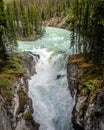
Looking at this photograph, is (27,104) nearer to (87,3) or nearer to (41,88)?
(41,88)

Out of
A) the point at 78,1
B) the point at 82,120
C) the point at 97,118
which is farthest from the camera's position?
the point at 78,1

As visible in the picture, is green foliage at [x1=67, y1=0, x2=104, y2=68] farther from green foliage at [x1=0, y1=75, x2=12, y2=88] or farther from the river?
green foliage at [x1=0, y1=75, x2=12, y2=88]

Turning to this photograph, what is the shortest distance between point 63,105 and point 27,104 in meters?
6.02

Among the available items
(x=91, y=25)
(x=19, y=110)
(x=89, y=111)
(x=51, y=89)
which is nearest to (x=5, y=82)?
(x=19, y=110)

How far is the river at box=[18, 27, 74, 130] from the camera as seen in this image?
34.2 metres

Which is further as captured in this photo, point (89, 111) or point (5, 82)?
point (5, 82)

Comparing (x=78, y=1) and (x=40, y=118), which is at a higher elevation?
(x=78, y=1)

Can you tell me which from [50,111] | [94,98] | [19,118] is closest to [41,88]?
[50,111]

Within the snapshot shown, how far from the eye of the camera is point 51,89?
4025 centimetres

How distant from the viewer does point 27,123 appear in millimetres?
30812

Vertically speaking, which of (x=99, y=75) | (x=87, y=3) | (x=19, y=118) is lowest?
(x=19, y=118)

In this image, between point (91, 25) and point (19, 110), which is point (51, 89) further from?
point (91, 25)

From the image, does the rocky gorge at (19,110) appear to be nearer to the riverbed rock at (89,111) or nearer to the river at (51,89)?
the river at (51,89)

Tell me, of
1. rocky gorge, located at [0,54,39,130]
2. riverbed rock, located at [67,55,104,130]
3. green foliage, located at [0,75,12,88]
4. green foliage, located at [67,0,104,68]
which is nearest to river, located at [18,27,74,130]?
rocky gorge, located at [0,54,39,130]
